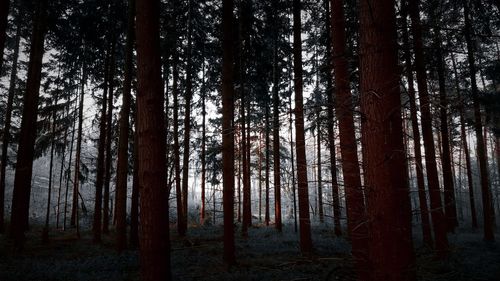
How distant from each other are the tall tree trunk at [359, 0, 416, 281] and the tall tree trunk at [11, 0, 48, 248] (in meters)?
12.2

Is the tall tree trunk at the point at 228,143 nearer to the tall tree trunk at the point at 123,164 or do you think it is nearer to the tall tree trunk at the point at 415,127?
the tall tree trunk at the point at 123,164

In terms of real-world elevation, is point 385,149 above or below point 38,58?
below

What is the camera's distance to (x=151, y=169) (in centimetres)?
396

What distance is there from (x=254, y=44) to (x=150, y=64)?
796 centimetres

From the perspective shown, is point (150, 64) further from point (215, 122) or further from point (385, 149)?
point (215, 122)

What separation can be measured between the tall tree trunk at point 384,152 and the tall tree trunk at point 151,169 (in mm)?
2540

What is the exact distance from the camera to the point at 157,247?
12.8 ft

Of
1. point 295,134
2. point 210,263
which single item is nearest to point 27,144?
point 210,263

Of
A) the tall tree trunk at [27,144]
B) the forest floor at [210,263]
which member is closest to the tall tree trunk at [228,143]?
the forest floor at [210,263]

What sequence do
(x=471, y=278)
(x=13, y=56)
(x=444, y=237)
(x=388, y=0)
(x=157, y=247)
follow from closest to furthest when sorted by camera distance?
1. (x=388, y=0)
2. (x=157, y=247)
3. (x=471, y=278)
4. (x=444, y=237)
5. (x=13, y=56)

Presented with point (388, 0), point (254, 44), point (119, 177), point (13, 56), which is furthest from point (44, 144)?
point (388, 0)

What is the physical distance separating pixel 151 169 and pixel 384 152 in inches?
109

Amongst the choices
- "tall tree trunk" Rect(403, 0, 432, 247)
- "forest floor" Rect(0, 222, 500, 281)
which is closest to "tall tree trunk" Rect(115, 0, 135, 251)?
"forest floor" Rect(0, 222, 500, 281)

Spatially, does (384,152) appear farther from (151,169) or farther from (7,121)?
(7,121)
